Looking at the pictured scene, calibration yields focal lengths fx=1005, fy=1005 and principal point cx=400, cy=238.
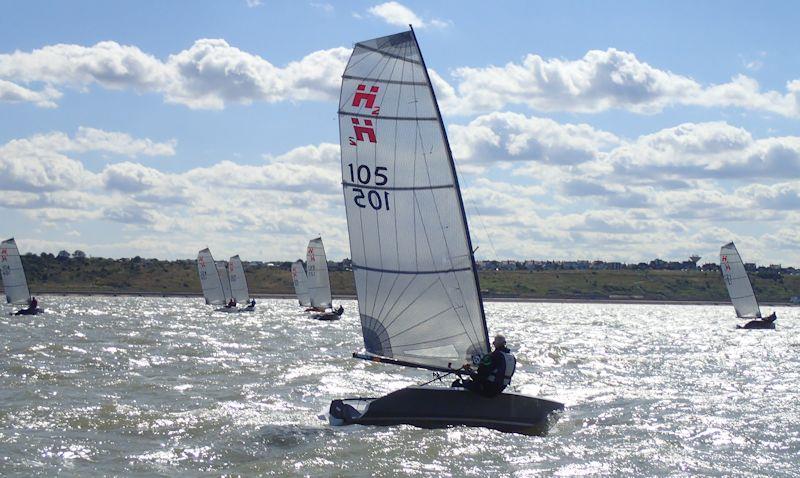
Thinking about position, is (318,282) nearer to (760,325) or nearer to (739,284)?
(739,284)

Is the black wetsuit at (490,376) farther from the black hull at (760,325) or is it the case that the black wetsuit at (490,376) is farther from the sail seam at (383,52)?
the black hull at (760,325)

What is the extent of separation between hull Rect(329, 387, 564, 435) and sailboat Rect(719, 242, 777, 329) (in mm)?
56084

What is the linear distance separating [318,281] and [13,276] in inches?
873

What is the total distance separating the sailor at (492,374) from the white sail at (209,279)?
68129 millimetres

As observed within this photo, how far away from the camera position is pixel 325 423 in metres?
20.8

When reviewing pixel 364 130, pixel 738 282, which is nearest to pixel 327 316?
pixel 738 282

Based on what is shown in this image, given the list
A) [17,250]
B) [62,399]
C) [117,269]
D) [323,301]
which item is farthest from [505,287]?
[62,399]

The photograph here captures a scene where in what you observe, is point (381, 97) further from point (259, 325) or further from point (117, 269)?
point (117, 269)

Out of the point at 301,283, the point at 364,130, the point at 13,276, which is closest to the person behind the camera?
the point at 364,130

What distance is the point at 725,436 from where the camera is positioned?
2025 cm

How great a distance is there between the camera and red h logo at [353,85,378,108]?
2092 centimetres

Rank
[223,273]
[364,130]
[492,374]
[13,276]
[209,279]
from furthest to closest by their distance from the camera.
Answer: [223,273] < [209,279] < [13,276] < [364,130] < [492,374]

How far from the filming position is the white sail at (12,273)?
229ft

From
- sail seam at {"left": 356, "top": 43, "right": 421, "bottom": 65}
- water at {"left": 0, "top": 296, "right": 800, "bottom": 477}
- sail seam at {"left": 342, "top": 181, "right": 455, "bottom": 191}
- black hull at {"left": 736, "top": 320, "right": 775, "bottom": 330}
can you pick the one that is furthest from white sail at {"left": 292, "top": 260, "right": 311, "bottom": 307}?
sail seam at {"left": 356, "top": 43, "right": 421, "bottom": 65}
